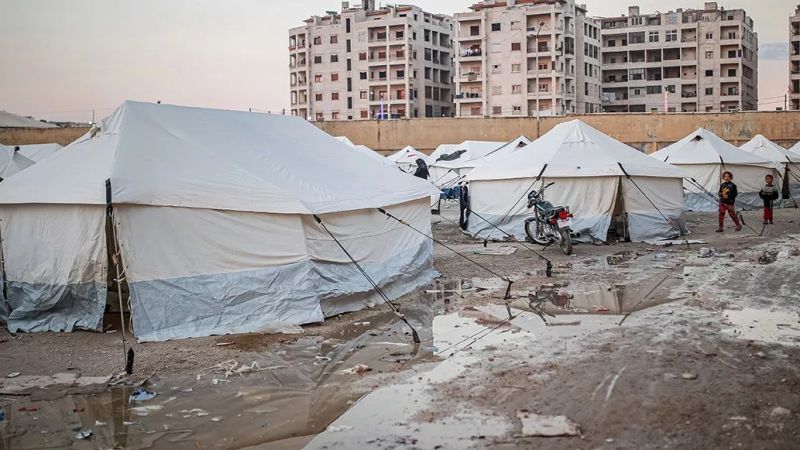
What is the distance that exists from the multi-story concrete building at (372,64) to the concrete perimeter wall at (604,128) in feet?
96.0

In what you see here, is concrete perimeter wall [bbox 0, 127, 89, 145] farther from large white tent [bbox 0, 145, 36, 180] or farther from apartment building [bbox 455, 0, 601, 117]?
apartment building [bbox 455, 0, 601, 117]

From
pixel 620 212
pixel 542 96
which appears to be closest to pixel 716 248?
pixel 620 212

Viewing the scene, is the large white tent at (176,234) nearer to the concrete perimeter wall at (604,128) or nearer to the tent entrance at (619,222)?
the tent entrance at (619,222)

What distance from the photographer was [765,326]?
333 inches

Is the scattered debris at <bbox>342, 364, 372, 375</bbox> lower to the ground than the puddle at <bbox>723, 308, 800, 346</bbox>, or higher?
lower

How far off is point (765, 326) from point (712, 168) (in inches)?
771

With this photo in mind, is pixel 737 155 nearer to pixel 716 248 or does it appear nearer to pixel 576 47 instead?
pixel 716 248

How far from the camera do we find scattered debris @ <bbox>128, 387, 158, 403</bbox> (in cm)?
645

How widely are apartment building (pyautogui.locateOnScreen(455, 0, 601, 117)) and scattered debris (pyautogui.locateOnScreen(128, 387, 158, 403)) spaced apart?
227ft

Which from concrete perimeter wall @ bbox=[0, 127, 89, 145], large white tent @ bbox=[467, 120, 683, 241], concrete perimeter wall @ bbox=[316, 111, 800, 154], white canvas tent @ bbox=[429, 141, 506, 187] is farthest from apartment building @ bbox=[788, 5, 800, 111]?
large white tent @ bbox=[467, 120, 683, 241]

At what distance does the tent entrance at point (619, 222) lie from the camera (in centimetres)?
1758

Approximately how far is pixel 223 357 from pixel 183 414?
1.68m

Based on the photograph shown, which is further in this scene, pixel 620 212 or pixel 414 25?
pixel 414 25

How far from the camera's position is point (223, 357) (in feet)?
25.3
